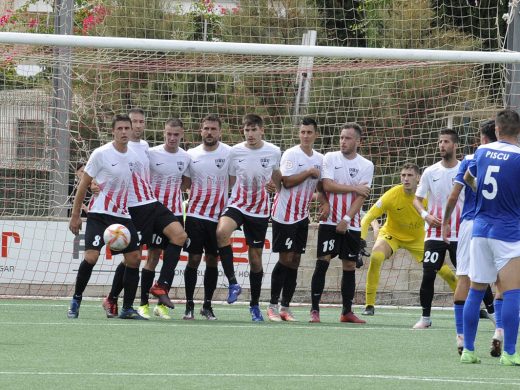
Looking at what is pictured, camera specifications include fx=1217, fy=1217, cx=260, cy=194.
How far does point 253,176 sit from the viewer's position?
12859 mm

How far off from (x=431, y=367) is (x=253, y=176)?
457cm

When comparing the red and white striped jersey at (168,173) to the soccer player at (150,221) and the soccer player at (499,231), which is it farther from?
the soccer player at (499,231)

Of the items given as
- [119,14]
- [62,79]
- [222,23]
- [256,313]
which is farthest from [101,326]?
[222,23]

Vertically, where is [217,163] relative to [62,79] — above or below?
below

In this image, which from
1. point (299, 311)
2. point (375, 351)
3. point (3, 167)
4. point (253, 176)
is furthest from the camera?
point (3, 167)

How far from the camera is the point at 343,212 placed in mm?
13180

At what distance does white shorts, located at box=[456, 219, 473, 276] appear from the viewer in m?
9.66

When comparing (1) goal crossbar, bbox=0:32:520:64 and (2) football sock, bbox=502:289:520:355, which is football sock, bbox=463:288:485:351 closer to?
(2) football sock, bbox=502:289:520:355

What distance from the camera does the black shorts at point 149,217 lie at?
12695 mm

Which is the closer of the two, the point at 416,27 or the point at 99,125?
the point at 99,125

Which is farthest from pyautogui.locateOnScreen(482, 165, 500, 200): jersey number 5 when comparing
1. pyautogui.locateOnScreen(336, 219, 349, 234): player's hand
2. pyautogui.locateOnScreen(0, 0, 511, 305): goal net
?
pyautogui.locateOnScreen(0, 0, 511, 305): goal net

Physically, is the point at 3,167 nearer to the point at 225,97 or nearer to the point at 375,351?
the point at 225,97

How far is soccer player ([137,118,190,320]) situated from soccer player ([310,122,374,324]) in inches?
61.4

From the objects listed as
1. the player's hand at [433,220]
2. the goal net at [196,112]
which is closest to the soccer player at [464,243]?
the player's hand at [433,220]
